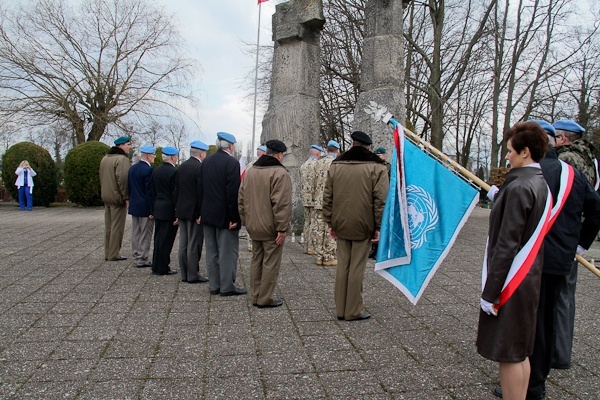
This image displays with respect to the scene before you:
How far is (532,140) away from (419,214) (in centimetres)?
159

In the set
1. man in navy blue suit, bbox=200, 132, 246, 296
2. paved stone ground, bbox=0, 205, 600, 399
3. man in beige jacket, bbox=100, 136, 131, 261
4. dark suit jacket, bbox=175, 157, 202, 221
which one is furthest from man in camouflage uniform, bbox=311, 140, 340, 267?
man in beige jacket, bbox=100, 136, 131, 261

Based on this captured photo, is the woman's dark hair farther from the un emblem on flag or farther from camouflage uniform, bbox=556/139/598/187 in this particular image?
the un emblem on flag

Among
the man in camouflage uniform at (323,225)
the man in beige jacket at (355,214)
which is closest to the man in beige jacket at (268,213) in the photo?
the man in beige jacket at (355,214)

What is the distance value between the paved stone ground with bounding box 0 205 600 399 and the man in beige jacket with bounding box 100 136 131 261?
1.00 m

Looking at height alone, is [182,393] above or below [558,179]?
below

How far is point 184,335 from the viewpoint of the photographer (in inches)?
181

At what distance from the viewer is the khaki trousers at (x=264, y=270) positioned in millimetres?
5566

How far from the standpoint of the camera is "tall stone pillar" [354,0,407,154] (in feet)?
31.7

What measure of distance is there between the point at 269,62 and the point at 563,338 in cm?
1865

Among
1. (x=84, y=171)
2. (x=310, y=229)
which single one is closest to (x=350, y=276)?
(x=310, y=229)

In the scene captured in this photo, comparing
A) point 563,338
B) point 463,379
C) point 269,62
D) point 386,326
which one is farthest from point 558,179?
point 269,62

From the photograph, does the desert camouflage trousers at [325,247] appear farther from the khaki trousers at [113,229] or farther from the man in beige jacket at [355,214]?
the khaki trousers at [113,229]

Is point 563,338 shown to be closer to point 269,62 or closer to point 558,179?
point 558,179

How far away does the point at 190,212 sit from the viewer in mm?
6730
